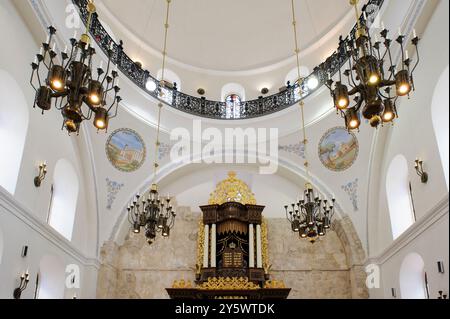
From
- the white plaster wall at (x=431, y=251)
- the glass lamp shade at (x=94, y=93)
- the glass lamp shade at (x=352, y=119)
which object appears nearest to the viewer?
the glass lamp shade at (x=94, y=93)

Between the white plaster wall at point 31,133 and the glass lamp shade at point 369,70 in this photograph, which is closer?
the glass lamp shade at point 369,70

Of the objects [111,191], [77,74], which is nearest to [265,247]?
[111,191]

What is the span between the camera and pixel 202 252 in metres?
12.8

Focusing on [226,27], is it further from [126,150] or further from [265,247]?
[265,247]

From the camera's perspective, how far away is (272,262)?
12859 millimetres

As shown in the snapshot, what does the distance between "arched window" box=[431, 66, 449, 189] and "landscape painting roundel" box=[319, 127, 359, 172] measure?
13.7 feet

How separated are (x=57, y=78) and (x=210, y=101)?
9.29 meters

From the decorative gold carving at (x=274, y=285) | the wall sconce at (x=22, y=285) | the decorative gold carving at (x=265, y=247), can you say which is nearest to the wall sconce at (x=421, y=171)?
the decorative gold carving at (x=274, y=285)

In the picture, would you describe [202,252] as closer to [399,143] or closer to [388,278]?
[388,278]

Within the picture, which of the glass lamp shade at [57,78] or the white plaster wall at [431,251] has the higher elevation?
the glass lamp shade at [57,78]

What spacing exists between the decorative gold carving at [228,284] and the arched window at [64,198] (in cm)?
404

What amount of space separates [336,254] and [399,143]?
15.5 ft

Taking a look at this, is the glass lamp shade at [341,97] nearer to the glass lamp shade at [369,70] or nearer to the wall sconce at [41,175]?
the glass lamp shade at [369,70]

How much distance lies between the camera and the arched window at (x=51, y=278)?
9867 mm
